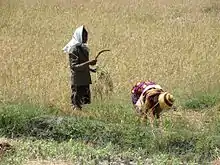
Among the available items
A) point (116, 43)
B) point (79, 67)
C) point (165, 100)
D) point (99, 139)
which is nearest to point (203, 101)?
point (165, 100)

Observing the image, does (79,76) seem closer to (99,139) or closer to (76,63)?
(76,63)

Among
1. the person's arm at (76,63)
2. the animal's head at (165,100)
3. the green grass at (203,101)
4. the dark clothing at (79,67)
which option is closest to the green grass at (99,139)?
the animal's head at (165,100)

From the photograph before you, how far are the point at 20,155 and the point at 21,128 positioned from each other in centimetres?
101

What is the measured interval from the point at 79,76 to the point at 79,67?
0.45ft

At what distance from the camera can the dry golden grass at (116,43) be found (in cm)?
850

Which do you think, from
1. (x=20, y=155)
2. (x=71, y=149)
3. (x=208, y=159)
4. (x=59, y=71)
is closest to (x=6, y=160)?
(x=20, y=155)

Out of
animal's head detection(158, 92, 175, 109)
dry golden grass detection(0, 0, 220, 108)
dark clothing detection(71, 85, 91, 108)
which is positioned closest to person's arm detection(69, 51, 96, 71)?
dark clothing detection(71, 85, 91, 108)

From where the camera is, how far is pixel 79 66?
6.93m

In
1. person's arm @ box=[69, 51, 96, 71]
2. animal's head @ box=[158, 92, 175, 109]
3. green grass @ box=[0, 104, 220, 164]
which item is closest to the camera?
green grass @ box=[0, 104, 220, 164]

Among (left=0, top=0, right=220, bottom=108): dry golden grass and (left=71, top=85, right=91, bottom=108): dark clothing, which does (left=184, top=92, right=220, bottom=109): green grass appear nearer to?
(left=0, top=0, right=220, bottom=108): dry golden grass

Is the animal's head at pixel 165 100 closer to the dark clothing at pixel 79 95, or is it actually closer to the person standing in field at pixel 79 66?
the person standing in field at pixel 79 66

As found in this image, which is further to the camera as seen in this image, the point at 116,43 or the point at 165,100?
the point at 116,43

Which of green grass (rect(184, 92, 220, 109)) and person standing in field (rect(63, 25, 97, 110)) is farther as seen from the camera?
green grass (rect(184, 92, 220, 109))

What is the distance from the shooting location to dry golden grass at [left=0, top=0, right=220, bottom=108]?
8.50m
